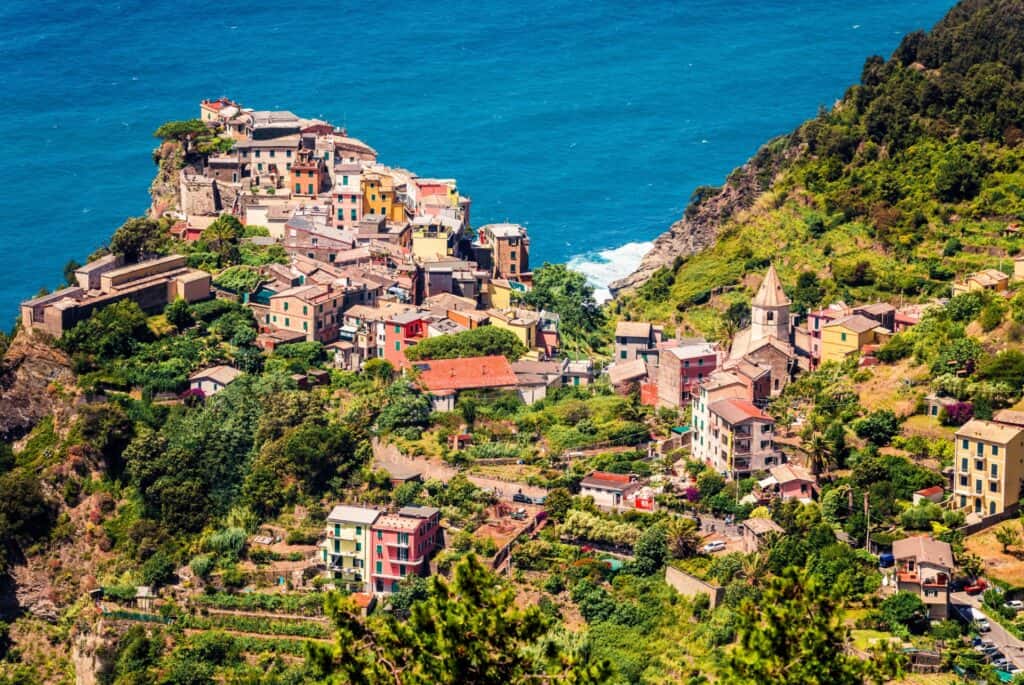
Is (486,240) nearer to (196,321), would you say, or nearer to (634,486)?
(196,321)

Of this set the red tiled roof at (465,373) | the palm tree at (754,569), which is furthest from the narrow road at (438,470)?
the palm tree at (754,569)

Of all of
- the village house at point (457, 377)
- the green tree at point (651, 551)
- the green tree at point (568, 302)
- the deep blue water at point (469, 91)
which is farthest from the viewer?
the deep blue water at point (469, 91)

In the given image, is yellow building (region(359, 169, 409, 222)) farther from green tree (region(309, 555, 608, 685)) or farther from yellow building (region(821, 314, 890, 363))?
green tree (region(309, 555, 608, 685))

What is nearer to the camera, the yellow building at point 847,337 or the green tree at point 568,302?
the yellow building at point 847,337

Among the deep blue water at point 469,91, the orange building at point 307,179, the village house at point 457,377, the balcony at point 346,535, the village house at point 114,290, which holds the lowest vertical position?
the balcony at point 346,535

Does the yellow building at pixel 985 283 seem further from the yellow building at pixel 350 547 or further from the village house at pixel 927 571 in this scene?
the yellow building at pixel 350 547

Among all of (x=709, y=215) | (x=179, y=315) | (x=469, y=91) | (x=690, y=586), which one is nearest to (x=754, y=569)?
(x=690, y=586)
